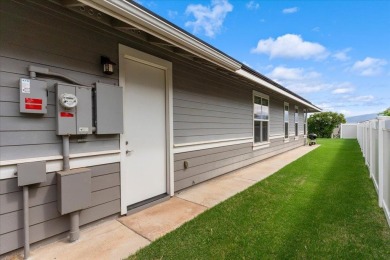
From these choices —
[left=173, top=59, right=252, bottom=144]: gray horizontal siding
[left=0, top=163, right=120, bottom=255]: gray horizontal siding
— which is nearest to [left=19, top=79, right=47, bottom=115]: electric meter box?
[left=0, top=163, right=120, bottom=255]: gray horizontal siding

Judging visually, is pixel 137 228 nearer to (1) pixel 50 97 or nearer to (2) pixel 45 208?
(2) pixel 45 208

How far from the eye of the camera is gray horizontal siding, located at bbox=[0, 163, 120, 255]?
2.04 m

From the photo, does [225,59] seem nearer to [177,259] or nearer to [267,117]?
[177,259]

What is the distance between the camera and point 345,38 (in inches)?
440

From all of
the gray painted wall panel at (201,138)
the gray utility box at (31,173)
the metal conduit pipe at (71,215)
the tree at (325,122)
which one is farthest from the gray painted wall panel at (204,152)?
the tree at (325,122)

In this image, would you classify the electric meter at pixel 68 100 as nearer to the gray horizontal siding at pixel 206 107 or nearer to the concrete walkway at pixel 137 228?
the concrete walkway at pixel 137 228

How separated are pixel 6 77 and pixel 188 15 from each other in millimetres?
7332

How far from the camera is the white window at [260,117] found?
7379 millimetres

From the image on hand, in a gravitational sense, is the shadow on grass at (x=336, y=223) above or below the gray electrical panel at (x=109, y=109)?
below

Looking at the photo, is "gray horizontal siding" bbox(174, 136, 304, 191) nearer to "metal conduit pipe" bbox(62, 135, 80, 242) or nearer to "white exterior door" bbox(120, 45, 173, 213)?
"white exterior door" bbox(120, 45, 173, 213)

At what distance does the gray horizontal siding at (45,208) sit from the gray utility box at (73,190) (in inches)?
5.3

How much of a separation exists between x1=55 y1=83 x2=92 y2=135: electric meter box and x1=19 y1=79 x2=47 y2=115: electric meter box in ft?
0.44

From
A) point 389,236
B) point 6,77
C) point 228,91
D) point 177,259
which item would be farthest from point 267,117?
point 6,77

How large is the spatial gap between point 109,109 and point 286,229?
272 centimetres
